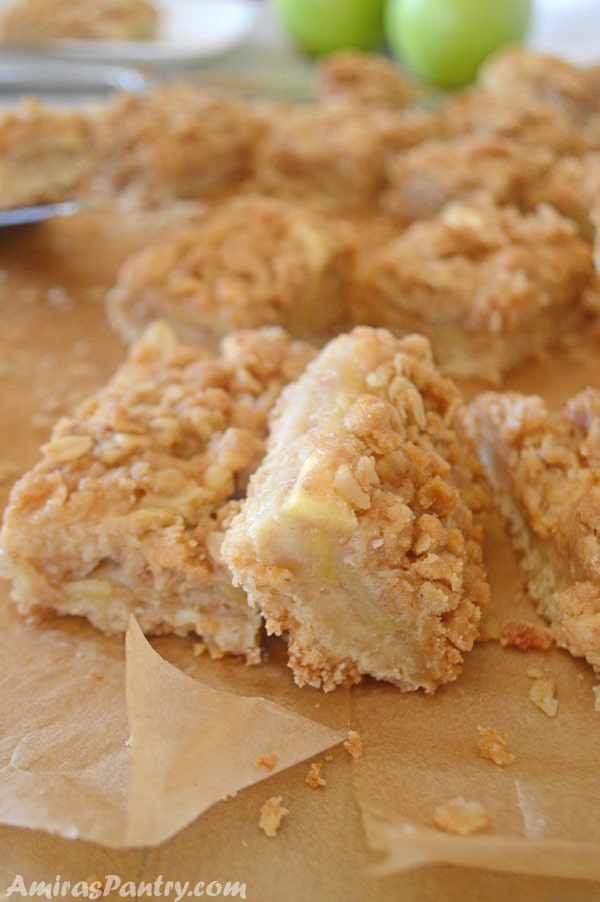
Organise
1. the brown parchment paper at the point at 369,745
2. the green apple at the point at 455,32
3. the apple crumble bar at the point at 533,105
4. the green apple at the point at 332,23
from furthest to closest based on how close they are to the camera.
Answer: the green apple at the point at 332,23 → the green apple at the point at 455,32 → the apple crumble bar at the point at 533,105 → the brown parchment paper at the point at 369,745

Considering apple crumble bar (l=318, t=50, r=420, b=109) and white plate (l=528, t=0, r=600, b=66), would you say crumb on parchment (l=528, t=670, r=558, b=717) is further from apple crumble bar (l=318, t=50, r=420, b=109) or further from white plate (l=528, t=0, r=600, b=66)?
white plate (l=528, t=0, r=600, b=66)

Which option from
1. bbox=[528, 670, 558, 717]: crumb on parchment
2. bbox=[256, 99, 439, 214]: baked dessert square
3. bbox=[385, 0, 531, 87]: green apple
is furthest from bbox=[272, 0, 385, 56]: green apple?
bbox=[528, 670, 558, 717]: crumb on parchment

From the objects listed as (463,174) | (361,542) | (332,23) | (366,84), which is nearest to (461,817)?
(361,542)

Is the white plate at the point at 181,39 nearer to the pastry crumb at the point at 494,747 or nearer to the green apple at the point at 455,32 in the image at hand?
the green apple at the point at 455,32

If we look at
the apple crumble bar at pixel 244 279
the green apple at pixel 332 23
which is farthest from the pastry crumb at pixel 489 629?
the green apple at pixel 332 23

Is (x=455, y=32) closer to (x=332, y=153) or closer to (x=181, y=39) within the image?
(x=181, y=39)

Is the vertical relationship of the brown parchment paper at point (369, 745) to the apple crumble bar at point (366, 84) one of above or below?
below
